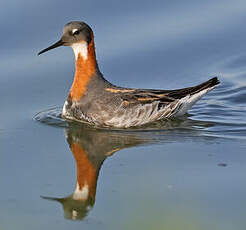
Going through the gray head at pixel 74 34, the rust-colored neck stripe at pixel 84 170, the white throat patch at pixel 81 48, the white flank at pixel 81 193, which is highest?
the gray head at pixel 74 34

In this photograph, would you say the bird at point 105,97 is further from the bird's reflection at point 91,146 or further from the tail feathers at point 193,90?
the bird's reflection at point 91,146

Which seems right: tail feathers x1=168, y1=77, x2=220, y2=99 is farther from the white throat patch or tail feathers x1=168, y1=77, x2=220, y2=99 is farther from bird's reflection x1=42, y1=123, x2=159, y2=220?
the white throat patch

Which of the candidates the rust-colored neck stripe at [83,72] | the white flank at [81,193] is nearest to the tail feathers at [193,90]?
the rust-colored neck stripe at [83,72]

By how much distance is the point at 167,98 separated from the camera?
1066cm

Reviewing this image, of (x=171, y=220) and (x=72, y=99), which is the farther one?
(x=72, y=99)

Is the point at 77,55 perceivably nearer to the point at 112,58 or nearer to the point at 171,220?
the point at 112,58

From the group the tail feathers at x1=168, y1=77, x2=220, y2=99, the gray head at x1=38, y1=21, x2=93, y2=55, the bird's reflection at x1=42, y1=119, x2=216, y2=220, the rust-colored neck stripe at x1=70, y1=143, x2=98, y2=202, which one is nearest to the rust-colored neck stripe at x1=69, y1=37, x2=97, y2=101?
the gray head at x1=38, y1=21, x2=93, y2=55

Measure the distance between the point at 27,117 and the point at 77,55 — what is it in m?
1.31

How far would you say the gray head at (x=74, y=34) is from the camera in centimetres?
1043

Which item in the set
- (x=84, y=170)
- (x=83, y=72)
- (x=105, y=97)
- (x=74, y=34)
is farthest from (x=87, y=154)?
(x=74, y=34)

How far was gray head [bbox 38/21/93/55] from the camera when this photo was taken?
10430mm

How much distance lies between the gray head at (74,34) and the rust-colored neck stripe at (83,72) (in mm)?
183

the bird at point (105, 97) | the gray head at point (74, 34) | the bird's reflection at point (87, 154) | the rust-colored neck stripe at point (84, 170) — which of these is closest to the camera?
the bird's reflection at point (87, 154)

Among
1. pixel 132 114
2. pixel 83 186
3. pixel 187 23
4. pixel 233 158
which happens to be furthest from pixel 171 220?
pixel 187 23
